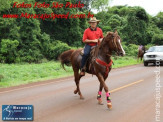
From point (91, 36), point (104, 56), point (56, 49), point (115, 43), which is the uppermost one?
point (91, 36)

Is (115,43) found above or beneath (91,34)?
beneath

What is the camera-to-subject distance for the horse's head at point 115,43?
6445mm

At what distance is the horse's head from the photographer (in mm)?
6445

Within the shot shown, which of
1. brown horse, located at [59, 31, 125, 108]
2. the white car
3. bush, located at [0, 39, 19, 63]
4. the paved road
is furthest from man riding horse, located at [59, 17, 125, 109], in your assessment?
bush, located at [0, 39, 19, 63]

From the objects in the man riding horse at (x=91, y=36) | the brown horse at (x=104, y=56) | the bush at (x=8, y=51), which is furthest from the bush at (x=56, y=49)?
the brown horse at (x=104, y=56)

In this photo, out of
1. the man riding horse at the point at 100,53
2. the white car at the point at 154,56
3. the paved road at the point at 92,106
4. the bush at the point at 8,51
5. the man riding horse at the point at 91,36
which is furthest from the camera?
the bush at the point at 8,51

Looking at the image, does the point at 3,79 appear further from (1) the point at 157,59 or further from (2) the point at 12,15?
(2) the point at 12,15

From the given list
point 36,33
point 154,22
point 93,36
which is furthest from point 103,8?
point 93,36

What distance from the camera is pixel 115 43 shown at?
21.4 feet

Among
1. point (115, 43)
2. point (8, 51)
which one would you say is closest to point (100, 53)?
point (115, 43)

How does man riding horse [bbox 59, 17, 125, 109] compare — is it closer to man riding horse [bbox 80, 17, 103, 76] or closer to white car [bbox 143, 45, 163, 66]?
man riding horse [bbox 80, 17, 103, 76]

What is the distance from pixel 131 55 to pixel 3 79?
2639 cm

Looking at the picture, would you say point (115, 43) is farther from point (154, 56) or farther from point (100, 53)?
point (154, 56)

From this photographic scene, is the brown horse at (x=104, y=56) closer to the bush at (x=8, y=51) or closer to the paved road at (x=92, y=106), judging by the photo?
the paved road at (x=92, y=106)
